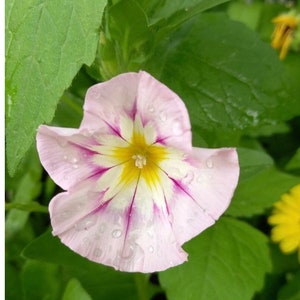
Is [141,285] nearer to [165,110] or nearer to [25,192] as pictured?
[25,192]

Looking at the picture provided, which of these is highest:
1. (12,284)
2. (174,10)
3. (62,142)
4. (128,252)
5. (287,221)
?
(174,10)

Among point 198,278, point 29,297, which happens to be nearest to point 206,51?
point 198,278

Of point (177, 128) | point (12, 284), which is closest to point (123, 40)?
point (177, 128)

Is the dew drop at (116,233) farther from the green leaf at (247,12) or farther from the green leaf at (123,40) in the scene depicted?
the green leaf at (247,12)

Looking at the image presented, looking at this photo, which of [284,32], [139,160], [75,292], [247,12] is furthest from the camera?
[247,12]

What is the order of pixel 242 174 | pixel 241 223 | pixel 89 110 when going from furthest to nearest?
pixel 241 223
pixel 242 174
pixel 89 110

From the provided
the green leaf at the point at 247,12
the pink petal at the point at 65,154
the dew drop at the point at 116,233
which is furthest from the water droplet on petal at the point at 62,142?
the green leaf at the point at 247,12
